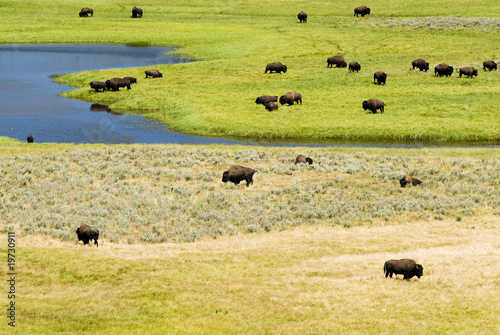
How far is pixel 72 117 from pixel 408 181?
109 ft

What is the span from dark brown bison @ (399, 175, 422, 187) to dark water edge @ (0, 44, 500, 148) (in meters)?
12.7

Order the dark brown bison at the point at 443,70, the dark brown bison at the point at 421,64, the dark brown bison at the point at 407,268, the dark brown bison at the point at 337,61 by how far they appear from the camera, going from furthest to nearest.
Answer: the dark brown bison at the point at 337,61, the dark brown bison at the point at 421,64, the dark brown bison at the point at 443,70, the dark brown bison at the point at 407,268

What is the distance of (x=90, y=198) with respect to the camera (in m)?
34.0

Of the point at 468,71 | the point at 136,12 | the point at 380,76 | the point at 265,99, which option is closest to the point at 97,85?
the point at 265,99

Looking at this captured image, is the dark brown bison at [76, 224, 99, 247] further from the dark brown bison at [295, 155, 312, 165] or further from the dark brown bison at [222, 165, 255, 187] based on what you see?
the dark brown bison at [295, 155, 312, 165]

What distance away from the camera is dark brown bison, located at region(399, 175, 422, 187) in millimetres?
36416

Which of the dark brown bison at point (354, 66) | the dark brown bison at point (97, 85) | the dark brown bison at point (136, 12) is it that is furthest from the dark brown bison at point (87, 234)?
the dark brown bison at point (136, 12)

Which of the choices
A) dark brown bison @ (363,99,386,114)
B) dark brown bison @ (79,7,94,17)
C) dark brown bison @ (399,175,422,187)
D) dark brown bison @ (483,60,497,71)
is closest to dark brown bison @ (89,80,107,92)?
dark brown bison @ (363,99,386,114)

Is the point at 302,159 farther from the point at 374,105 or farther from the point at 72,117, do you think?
the point at 72,117

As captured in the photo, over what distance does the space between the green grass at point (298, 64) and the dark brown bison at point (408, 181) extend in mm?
14503

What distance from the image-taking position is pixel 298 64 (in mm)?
78688

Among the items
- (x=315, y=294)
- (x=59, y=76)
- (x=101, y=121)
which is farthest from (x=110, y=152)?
(x=59, y=76)

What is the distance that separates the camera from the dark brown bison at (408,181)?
119 ft

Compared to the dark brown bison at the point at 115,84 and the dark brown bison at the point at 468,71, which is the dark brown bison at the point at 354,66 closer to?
the dark brown bison at the point at 468,71
